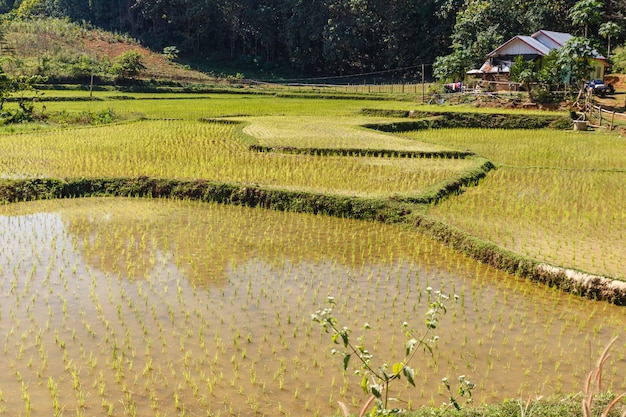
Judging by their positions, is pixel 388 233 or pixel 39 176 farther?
pixel 39 176

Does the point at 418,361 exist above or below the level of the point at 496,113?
below

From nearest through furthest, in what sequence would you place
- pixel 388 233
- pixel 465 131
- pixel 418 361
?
pixel 418 361 < pixel 388 233 < pixel 465 131

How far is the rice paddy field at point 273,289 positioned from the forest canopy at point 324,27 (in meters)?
25.2

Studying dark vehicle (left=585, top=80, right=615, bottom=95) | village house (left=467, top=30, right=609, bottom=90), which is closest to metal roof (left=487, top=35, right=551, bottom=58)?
village house (left=467, top=30, right=609, bottom=90)

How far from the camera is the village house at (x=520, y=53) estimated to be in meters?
27.7

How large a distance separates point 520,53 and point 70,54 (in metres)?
24.6

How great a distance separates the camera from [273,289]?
6.07 m

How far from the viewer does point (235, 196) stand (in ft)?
31.4

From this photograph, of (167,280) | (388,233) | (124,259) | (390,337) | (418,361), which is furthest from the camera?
(388,233)

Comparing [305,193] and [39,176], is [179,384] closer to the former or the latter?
[305,193]

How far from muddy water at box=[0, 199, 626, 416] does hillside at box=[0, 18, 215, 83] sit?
930 inches

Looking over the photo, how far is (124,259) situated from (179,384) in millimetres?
3040

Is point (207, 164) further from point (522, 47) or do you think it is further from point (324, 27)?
point (324, 27)

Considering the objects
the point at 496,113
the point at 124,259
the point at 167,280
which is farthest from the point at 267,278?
the point at 496,113
